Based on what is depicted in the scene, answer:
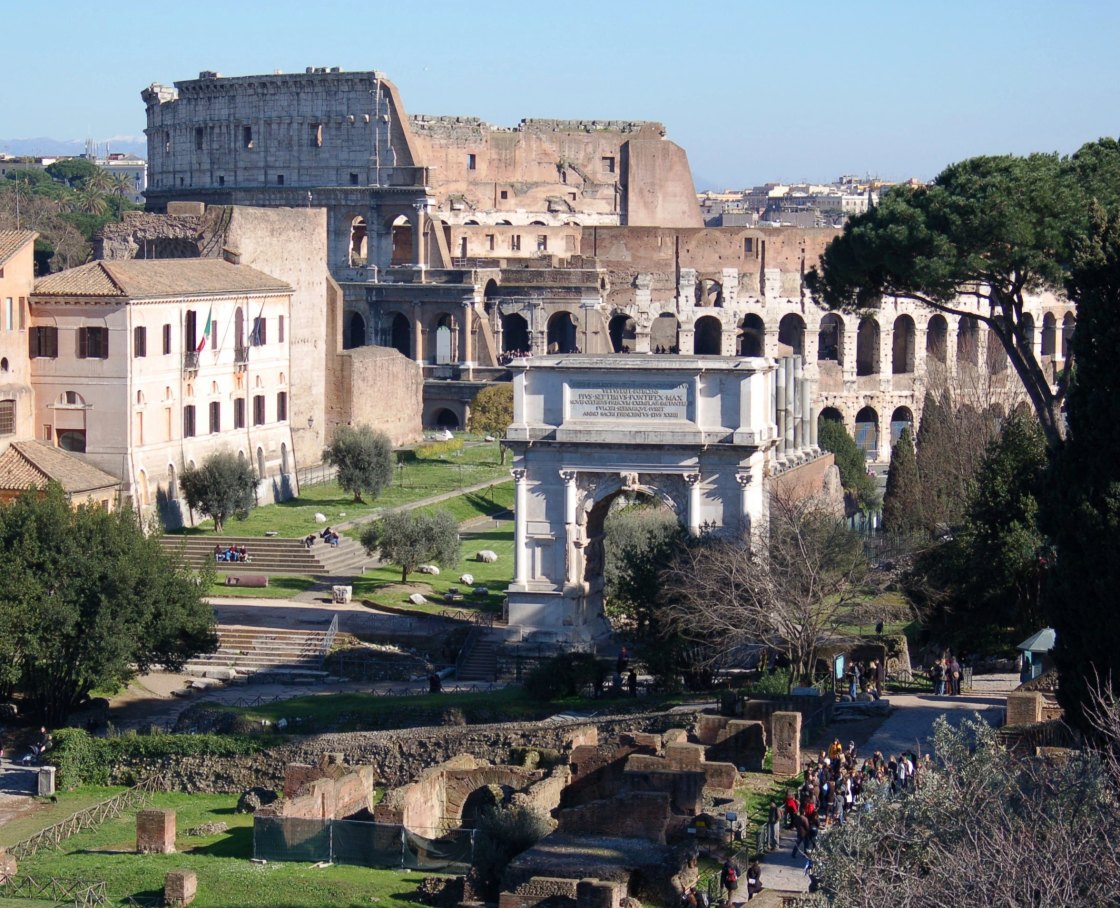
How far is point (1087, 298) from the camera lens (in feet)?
84.9

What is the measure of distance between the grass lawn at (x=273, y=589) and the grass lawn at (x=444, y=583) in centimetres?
111

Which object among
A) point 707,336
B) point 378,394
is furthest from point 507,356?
point 378,394

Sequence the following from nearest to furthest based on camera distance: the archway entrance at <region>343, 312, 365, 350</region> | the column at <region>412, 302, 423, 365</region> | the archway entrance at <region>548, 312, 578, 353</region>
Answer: the column at <region>412, 302, 423, 365</region> < the archway entrance at <region>343, 312, 365, 350</region> < the archway entrance at <region>548, 312, 578, 353</region>

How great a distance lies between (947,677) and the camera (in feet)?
104

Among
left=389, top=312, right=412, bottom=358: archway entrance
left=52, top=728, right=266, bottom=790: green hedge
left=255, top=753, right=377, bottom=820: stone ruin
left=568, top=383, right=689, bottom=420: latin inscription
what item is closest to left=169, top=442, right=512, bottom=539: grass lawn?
left=568, top=383, right=689, bottom=420: latin inscription

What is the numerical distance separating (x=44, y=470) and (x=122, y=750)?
1320cm

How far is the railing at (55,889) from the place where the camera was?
2475 cm

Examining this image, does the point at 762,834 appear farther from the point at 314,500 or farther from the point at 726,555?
the point at 314,500

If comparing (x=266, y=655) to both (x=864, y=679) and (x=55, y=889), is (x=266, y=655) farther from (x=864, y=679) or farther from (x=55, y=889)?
(x=55, y=889)

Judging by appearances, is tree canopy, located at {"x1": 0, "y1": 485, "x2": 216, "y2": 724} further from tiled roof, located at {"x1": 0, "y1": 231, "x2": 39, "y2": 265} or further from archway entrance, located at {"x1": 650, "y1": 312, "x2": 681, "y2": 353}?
archway entrance, located at {"x1": 650, "y1": 312, "x2": 681, "y2": 353}

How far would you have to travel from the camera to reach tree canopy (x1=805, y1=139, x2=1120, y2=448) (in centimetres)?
3603

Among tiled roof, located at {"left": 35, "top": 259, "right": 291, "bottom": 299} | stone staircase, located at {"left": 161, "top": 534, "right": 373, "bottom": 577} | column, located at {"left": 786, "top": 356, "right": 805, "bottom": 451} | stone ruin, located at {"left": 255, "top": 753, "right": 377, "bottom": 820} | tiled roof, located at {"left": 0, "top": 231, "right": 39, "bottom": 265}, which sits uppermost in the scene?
tiled roof, located at {"left": 0, "top": 231, "right": 39, "bottom": 265}

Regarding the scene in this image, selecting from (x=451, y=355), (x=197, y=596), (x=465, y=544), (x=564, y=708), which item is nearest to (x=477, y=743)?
(x=564, y=708)

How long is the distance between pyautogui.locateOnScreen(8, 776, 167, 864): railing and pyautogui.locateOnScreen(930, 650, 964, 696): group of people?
1126 cm
